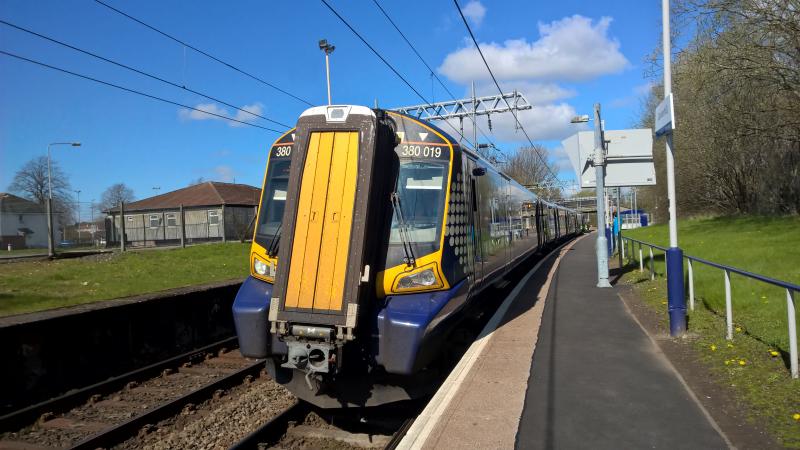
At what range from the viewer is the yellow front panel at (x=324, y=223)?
16.5 ft

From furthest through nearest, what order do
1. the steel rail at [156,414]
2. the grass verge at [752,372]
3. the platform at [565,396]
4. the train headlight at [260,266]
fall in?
the train headlight at [260,266] < the steel rail at [156,414] < the grass verge at [752,372] < the platform at [565,396]

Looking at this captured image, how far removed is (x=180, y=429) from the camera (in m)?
6.17

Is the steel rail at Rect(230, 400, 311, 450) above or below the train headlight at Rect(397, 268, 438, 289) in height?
below

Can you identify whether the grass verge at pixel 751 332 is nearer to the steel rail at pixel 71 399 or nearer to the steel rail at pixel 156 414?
the steel rail at pixel 156 414

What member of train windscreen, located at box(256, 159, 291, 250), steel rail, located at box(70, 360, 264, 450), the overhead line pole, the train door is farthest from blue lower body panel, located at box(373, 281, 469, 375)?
the overhead line pole

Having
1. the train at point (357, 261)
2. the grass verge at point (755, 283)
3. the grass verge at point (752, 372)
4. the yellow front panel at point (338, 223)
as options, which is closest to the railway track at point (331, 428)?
the train at point (357, 261)

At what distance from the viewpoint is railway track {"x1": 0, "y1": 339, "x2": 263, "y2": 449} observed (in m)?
5.80

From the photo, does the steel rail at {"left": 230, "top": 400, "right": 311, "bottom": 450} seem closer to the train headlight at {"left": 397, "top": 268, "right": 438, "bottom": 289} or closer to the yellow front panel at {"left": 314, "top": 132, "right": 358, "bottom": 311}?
the yellow front panel at {"left": 314, "top": 132, "right": 358, "bottom": 311}

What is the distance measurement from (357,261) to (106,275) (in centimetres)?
1158

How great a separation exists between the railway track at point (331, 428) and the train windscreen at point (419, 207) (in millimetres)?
1837

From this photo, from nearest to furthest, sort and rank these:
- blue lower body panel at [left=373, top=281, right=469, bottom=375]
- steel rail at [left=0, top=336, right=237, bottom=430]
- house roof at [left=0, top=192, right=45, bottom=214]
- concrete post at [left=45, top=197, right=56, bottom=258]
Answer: blue lower body panel at [left=373, top=281, right=469, bottom=375] < steel rail at [left=0, top=336, right=237, bottom=430] < concrete post at [left=45, top=197, right=56, bottom=258] < house roof at [left=0, top=192, right=45, bottom=214]

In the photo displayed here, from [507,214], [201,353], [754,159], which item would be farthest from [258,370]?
[754,159]

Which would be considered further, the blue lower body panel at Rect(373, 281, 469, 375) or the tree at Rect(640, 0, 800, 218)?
the tree at Rect(640, 0, 800, 218)

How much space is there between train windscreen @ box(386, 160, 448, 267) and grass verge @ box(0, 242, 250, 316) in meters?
7.37
